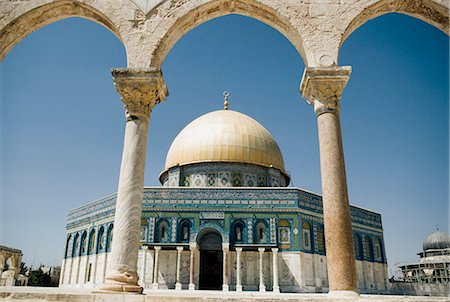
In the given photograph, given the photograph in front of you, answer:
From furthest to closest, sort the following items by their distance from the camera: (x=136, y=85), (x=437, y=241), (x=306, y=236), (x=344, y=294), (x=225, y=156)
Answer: (x=437, y=241)
(x=225, y=156)
(x=306, y=236)
(x=136, y=85)
(x=344, y=294)

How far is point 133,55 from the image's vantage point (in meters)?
5.98

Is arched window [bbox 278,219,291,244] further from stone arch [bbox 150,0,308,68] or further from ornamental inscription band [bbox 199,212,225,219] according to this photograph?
stone arch [bbox 150,0,308,68]

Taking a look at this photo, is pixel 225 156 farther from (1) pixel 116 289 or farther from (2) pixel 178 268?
(1) pixel 116 289

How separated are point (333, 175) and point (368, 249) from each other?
20.5m

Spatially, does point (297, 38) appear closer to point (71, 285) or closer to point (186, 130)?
point (186, 130)

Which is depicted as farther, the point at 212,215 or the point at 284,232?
the point at 212,215

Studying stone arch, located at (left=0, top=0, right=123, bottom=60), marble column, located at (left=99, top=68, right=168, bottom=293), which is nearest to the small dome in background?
marble column, located at (left=99, top=68, right=168, bottom=293)

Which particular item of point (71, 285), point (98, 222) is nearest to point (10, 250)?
point (71, 285)

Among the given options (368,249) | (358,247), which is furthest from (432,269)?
(358,247)

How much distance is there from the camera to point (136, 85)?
5.80 meters

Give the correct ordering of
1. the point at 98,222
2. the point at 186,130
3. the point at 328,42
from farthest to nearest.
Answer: the point at 186,130 → the point at 98,222 → the point at 328,42

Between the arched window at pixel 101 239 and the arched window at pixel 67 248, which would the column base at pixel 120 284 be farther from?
the arched window at pixel 67 248

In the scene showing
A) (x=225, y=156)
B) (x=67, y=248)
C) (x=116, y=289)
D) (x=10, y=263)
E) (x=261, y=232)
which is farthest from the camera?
(x=10, y=263)

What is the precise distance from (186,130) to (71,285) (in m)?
11.4
